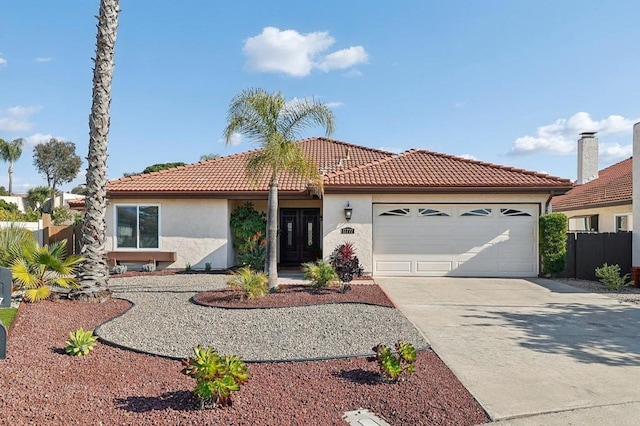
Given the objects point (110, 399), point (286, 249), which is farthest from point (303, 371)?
point (286, 249)

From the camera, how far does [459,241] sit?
13.8 metres

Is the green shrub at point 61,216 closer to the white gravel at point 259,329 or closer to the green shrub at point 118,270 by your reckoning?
the green shrub at point 118,270

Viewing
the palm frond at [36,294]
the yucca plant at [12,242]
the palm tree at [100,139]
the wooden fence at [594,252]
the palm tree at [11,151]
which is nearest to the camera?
the palm frond at [36,294]

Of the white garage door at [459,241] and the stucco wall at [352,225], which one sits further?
the white garage door at [459,241]

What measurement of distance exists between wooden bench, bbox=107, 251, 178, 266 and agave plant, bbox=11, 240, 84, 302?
20.8 ft

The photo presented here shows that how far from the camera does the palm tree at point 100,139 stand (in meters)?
8.93

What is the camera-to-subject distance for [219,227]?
591 inches

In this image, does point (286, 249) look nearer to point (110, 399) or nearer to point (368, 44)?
point (368, 44)

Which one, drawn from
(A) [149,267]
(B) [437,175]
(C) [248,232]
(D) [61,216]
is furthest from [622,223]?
(D) [61,216]

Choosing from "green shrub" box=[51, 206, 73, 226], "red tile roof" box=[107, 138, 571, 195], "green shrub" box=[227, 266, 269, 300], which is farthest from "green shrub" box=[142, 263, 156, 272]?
"green shrub" box=[51, 206, 73, 226]

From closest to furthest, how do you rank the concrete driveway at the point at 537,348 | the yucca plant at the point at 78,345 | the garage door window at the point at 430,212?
the concrete driveway at the point at 537,348, the yucca plant at the point at 78,345, the garage door window at the point at 430,212

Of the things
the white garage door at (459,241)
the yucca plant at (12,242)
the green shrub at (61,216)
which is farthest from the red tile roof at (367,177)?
the green shrub at (61,216)

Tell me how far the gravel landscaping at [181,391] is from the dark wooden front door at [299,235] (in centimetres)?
1088

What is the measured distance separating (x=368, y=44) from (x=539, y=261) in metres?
9.14
